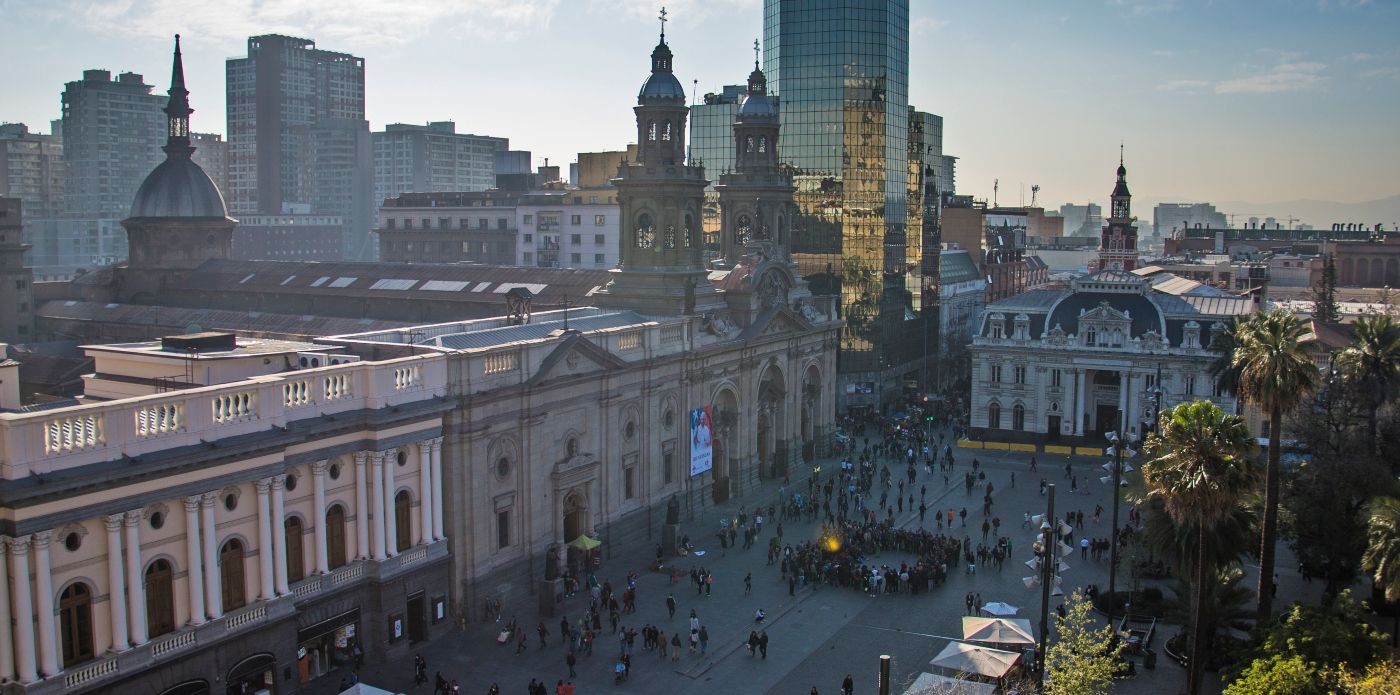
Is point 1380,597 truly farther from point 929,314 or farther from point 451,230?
point 451,230

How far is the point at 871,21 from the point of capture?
8744 cm

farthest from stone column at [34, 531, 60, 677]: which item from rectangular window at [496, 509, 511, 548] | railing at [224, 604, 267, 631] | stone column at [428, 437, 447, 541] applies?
rectangular window at [496, 509, 511, 548]

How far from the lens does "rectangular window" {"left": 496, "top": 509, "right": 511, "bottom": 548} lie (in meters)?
41.7

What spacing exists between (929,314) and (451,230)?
46885 millimetres

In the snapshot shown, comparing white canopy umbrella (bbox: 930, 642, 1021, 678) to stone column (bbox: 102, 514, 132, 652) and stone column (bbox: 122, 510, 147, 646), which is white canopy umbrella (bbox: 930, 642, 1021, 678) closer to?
stone column (bbox: 122, 510, 147, 646)

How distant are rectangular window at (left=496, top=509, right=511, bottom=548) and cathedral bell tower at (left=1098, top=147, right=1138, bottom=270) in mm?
79672

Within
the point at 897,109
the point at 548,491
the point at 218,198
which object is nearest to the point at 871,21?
the point at 897,109

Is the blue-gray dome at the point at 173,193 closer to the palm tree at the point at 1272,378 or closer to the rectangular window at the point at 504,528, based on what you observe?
the rectangular window at the point at 504,528

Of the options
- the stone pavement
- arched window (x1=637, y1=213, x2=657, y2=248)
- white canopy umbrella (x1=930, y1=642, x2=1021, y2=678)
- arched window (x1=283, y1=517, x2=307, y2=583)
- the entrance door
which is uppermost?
arched window (x1=637, y1=213, x2=657, y2=248)

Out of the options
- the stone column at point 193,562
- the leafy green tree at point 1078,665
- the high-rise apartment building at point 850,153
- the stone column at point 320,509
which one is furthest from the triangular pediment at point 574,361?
the high-rise apartment building at point 850,153

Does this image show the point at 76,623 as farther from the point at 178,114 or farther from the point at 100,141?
the point at 100,141

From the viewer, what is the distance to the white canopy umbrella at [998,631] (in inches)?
1363

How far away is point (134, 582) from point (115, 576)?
570 millimetres

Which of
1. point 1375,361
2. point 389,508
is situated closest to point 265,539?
point 389,508
